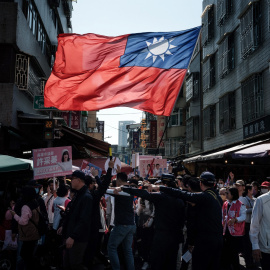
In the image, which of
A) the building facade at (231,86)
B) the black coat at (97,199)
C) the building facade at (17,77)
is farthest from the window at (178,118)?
the black coat at (97,199)

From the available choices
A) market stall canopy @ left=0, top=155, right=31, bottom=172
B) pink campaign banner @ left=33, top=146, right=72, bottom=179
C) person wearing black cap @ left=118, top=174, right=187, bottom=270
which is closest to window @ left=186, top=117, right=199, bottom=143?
pink campaign banner @ left=33, top=146, right=72, bottom=179

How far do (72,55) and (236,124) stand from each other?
1439 centimetres

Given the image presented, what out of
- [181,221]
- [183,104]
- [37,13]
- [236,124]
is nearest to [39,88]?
[37,13]

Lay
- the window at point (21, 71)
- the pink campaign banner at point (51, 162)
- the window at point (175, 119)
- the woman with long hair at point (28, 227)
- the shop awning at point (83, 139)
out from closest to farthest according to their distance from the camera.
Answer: the woman with long hair at point (28, 227) → the pink campaign banner at point (51, 162) → the window at point (21, 71) → the shop awning at point (83, 139) → the window at point (175, 119)

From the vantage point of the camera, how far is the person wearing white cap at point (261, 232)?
Result: 5.68 m

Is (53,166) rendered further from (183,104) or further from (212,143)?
(183,104)

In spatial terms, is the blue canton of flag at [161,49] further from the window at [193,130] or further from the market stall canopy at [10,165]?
the window at [193,130]

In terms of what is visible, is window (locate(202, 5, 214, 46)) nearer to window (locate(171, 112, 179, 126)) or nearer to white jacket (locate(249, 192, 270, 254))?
window (locate(171, 112, 179, 126))

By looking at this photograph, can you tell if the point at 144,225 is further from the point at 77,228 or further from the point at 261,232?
the point at 261,232

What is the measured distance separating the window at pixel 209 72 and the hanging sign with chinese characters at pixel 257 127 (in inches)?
307

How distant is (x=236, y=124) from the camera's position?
2195cm

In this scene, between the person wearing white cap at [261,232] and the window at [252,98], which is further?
the window at [252,98]

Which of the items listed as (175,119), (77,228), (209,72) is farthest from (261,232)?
(175,119)

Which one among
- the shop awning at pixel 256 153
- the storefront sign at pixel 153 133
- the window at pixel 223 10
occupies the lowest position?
the shop awning at pixel 256 153
